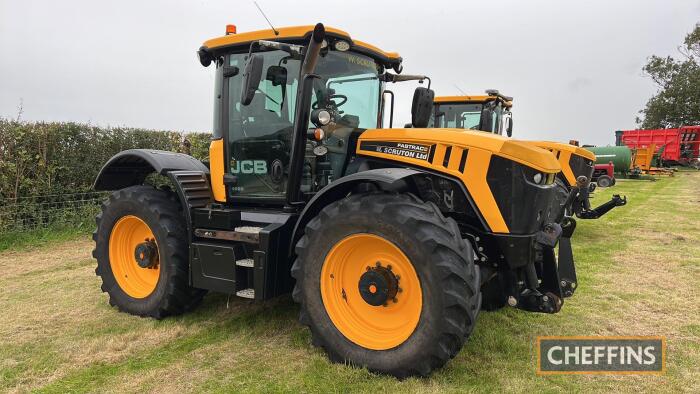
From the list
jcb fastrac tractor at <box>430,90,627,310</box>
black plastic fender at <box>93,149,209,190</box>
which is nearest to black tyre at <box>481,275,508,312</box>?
jcb fastrac tractor at <box>430,90,627,310</box>

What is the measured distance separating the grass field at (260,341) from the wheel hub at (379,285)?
502 mm

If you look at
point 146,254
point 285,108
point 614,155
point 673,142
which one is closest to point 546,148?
point 285,108

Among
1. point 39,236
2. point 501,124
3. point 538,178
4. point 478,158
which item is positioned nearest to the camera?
point 478,158

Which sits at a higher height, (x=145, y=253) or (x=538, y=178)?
(x=538, y=178)

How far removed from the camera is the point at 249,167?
14.4 ft

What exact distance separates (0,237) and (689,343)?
8.93 m

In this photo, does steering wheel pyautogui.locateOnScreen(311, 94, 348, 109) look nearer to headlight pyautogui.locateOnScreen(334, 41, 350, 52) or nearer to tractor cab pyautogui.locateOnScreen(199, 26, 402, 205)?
tractor cab pyautogui.locateOnScreen(199, 26, 402, 205)

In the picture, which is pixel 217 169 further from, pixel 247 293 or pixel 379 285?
pixel 379 285

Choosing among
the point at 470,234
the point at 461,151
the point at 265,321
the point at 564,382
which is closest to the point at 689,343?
the point at 564,382

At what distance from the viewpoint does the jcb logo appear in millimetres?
4312

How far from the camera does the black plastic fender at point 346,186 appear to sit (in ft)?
11.0

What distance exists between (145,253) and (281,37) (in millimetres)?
2328

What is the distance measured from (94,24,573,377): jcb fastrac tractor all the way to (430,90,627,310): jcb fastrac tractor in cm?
42

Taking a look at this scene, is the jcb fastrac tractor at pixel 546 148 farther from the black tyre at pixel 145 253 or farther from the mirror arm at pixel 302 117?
the black tyre at pixel 145 253
